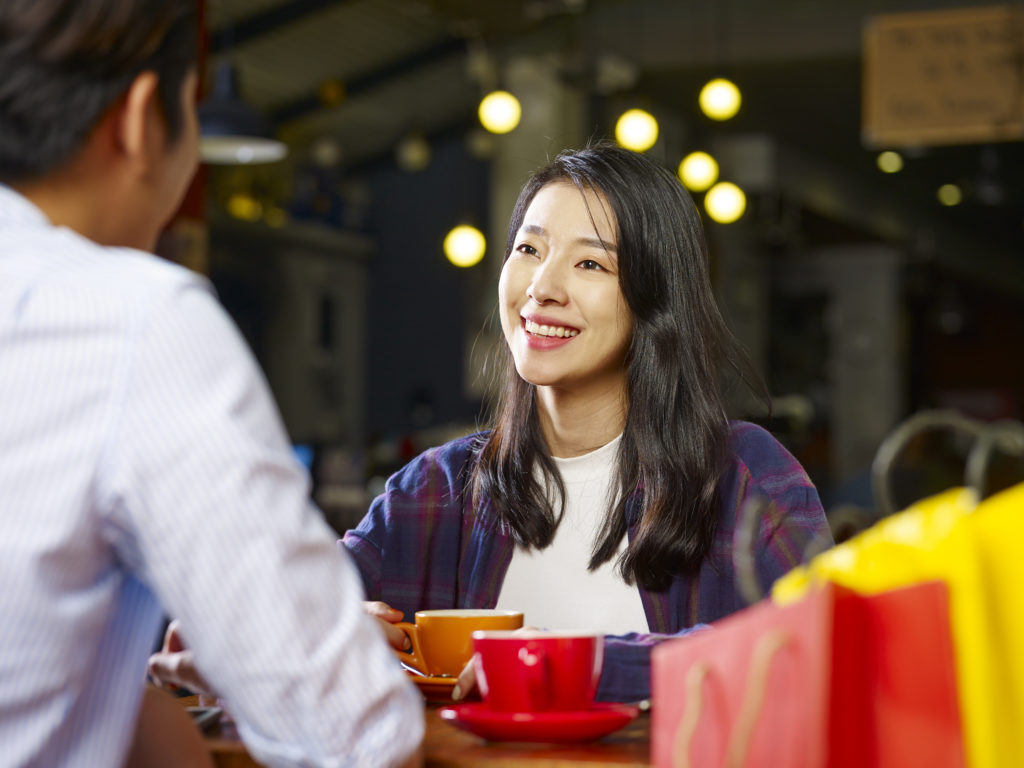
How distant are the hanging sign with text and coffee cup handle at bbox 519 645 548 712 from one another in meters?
4.06

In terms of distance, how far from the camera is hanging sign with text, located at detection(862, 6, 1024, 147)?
475cm

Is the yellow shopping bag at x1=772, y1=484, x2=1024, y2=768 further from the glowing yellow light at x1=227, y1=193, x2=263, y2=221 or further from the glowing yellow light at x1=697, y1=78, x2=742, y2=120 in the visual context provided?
the glowing yellow light at x1=227, y1=193, x2=263, y2=221

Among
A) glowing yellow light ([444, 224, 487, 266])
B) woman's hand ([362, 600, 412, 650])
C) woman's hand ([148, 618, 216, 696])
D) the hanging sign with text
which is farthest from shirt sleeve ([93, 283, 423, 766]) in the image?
glowing yellow light ([444, 224, 487, 266])

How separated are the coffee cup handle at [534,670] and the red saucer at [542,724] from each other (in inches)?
0.7

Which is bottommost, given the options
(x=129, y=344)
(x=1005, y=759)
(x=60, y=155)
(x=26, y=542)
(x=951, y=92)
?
(x=1005, y=759)

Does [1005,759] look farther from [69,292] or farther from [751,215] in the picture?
[751,215]

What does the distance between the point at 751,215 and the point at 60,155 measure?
10809mm

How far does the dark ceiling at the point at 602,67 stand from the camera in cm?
859

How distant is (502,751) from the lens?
1.04m

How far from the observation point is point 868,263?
13117mm

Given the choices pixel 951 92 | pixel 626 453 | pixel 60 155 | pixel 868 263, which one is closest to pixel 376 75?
pixel 868 263

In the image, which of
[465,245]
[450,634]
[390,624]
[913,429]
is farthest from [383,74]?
[450,634]

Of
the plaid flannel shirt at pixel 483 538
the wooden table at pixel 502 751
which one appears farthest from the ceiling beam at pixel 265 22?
the wooden table at pixel 502 751

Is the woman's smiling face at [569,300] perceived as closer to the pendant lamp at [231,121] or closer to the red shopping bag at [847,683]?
the red shopping bag at [847,683]
